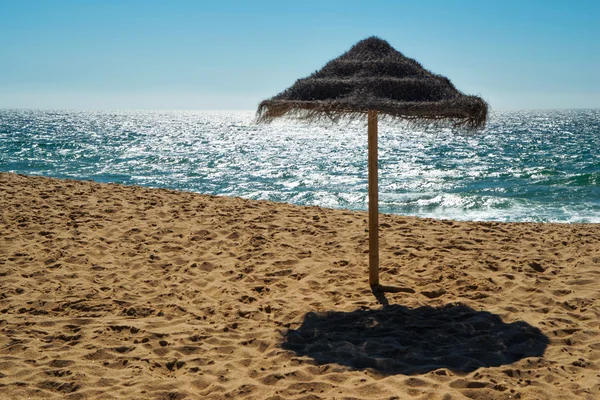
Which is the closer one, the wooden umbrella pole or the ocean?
the wooden umbrella pole

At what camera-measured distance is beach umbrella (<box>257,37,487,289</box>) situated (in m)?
5.84

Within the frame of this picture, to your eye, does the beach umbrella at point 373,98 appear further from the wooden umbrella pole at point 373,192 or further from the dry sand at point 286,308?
the dry sand at point 286,308

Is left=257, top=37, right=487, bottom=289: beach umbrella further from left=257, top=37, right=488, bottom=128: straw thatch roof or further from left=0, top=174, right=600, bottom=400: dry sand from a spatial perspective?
left=0, top=174, right=600, bottom=400: dry sand

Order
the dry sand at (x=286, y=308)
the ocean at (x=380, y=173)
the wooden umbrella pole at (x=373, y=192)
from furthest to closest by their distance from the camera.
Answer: the ocean at (x=380, y=173) → the wooden umbrella pole at (x=373, y=192) → the dry sand at (x=286, y=308)

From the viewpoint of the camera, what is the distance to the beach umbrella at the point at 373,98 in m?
5.84

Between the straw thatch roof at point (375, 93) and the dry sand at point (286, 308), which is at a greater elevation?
the straw thatch roof at point (375, 93)

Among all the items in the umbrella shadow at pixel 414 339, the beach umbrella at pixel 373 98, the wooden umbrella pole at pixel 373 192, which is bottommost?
the umbrella shadow at pixel 414 339

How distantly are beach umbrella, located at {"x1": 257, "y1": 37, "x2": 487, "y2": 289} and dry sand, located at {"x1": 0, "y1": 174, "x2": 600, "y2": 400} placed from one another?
1072mm

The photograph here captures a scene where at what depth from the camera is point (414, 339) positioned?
4.82 m

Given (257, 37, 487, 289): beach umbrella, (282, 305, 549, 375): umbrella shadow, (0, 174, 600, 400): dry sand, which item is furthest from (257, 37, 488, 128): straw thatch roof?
(282, 305, 549, 375): umbrella shadow

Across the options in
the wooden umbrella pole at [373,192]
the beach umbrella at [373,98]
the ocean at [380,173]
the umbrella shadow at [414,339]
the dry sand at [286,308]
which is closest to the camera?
the dry sand at [286,308]

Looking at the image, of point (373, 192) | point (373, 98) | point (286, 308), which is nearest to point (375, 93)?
point (373, 98)

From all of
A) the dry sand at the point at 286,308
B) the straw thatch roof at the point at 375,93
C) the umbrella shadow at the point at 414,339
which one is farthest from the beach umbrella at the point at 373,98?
the dry sand at the point at 286,308

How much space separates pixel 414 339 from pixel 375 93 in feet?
9.50
